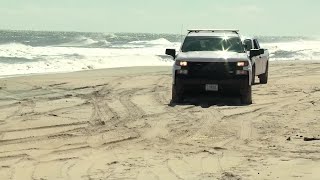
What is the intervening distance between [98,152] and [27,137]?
1.52 m

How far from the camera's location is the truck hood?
11250 millimetres

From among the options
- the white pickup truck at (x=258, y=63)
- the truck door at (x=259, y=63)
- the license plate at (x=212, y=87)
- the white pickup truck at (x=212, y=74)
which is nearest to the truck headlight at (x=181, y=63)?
the white pickup truck at (x=212, y=74)

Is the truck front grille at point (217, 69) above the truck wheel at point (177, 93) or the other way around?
above

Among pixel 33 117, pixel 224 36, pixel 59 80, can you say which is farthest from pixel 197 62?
pixel 59 80

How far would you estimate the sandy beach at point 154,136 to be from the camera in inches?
230

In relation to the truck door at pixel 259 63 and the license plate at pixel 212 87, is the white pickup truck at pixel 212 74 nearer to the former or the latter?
the license plate at pixel 212 87

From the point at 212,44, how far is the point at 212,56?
1.04m

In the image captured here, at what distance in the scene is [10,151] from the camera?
6797mm

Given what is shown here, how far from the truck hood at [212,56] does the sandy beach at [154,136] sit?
102 centimetres

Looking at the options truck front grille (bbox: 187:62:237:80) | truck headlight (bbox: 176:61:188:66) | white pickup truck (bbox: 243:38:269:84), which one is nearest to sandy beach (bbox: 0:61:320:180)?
truck front grille (bbox: 187:62:237:80)

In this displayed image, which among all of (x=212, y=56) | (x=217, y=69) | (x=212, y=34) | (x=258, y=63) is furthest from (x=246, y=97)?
(x=258, y=63)

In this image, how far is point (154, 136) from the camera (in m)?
7.84

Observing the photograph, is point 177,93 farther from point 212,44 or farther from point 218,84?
point 212,44

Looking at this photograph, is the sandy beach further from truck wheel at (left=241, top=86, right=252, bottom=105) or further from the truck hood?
the truck hood
